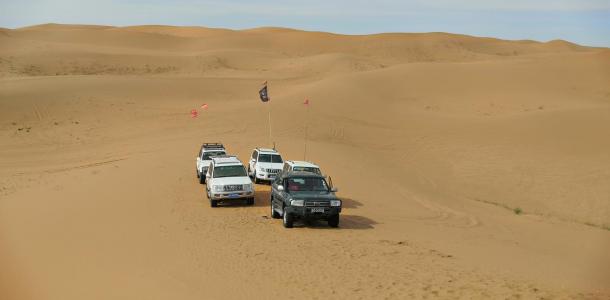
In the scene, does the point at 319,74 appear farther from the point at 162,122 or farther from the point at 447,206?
the point at 447,206

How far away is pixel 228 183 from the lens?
67.2 feet

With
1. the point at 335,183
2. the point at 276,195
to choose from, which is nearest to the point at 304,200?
the point at 276,195

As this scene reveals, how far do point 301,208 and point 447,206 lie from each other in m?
8.37

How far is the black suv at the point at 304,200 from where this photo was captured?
1733 centimetres

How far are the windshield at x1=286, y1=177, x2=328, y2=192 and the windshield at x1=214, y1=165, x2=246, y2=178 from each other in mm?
3447

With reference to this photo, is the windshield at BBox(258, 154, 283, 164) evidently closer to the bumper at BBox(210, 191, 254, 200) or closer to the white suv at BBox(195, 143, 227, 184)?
the white suv at BBox(195, 143, 227, 184)

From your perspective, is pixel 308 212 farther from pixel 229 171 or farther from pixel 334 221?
pixel 229 171

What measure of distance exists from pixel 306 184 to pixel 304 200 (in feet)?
4.04

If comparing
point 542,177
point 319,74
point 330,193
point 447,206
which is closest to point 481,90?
Answer: point 319,74

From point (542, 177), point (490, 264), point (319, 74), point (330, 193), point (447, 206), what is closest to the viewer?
point (490, 264)

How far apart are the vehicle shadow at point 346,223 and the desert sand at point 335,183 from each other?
0.15 metres

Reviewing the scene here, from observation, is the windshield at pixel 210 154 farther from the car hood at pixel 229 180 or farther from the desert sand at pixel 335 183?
the car hood at pixel 229 180

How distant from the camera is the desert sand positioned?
12789mm

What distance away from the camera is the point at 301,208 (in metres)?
17.3
